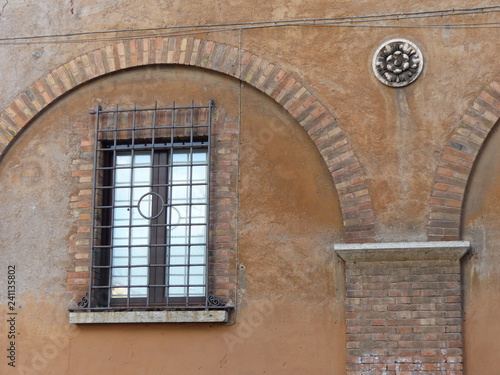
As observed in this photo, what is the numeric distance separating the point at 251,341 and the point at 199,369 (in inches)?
22.3

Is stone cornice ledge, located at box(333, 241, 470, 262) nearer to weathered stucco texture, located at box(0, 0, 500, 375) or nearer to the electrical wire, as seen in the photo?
weathered stucco texture, located at box(0, 0, 500, 375)

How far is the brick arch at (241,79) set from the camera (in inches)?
329

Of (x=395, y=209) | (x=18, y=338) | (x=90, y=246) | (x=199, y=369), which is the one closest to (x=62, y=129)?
(x=90, y=246)

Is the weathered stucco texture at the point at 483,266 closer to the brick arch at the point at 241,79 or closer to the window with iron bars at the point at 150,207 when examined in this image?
the brick arch at the point at 241,79

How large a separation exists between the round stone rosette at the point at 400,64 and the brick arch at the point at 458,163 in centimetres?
65

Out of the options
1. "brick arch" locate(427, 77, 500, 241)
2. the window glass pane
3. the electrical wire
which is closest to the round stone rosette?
the electrical wire

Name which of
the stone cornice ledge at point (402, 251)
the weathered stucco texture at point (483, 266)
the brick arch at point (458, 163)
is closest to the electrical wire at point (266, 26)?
the brick arch at point (458, 163)

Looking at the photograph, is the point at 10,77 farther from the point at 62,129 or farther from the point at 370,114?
the point at 370,114

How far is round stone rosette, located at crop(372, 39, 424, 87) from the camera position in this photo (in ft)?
27.8

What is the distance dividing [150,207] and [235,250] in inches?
40.2

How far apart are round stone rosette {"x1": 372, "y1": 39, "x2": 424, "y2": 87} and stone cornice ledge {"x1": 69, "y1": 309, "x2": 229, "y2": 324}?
2.73 m

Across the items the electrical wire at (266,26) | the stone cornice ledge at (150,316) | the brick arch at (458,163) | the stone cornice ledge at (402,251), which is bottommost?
the stone cornice ledge at (150,316)

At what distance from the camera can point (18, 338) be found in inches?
348

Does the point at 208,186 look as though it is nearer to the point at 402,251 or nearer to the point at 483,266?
the point at 402,251
